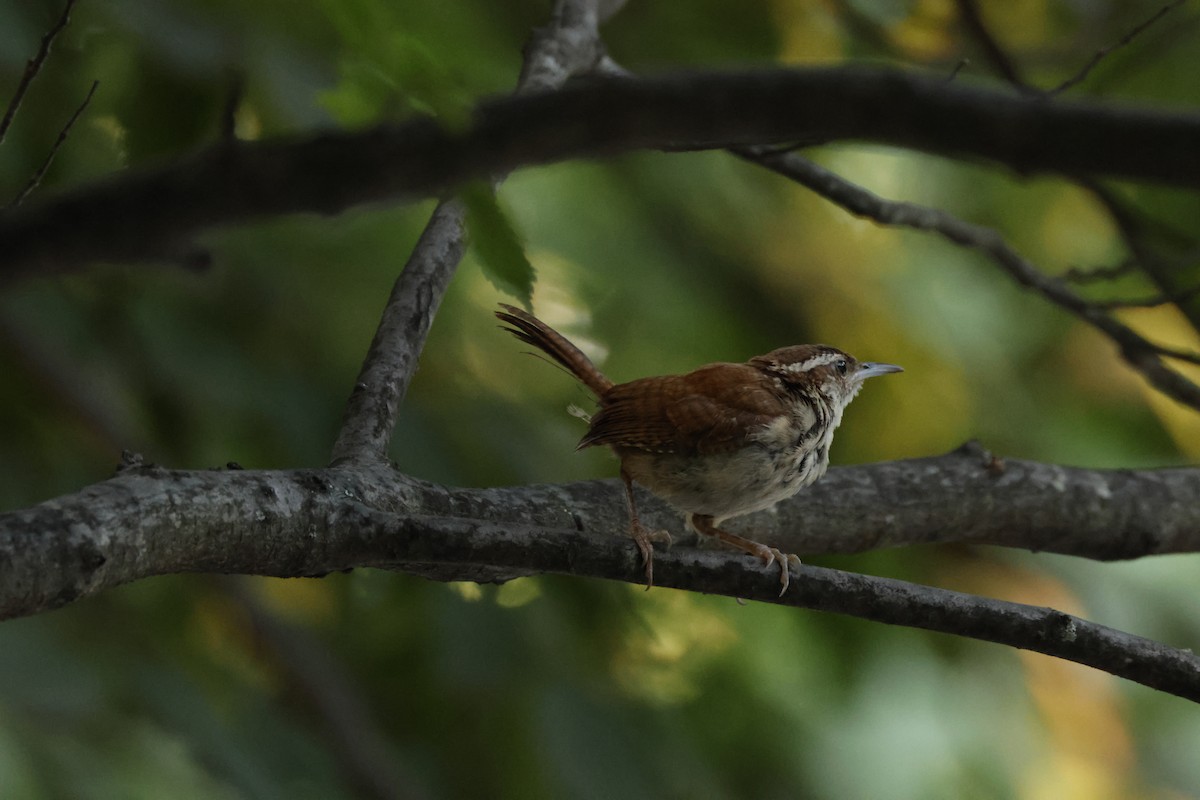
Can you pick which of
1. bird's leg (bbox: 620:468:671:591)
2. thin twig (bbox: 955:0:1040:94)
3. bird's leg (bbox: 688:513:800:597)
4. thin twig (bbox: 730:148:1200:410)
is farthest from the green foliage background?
thin twig (bbox: 730:148:1200:410)

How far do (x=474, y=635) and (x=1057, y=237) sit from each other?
475 cm

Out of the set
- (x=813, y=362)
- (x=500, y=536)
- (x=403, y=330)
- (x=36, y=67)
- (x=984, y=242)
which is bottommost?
(x=500, y=536)

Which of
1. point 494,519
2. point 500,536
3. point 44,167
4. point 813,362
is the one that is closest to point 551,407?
point 813,362

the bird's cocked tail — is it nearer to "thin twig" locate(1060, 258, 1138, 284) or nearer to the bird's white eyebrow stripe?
the bird's white eyebrow stripe

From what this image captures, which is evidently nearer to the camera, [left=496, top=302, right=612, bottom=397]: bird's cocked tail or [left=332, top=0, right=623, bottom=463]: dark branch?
[left=332, top=0, right=623, bottom=463]: dark branch

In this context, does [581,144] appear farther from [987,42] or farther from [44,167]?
[987,42]

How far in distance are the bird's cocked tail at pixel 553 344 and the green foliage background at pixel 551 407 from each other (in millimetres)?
214

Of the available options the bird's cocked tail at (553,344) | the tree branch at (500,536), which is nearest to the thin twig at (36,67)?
the tree branch at (500,536)

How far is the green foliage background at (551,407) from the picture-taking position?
247cm

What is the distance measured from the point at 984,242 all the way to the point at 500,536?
86.5 inches

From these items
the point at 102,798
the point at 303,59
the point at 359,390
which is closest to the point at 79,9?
the point at 303,59

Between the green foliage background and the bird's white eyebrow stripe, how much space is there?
2.30ft

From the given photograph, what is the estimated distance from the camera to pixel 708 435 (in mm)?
3291

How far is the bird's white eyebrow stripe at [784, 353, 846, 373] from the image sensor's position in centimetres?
373
